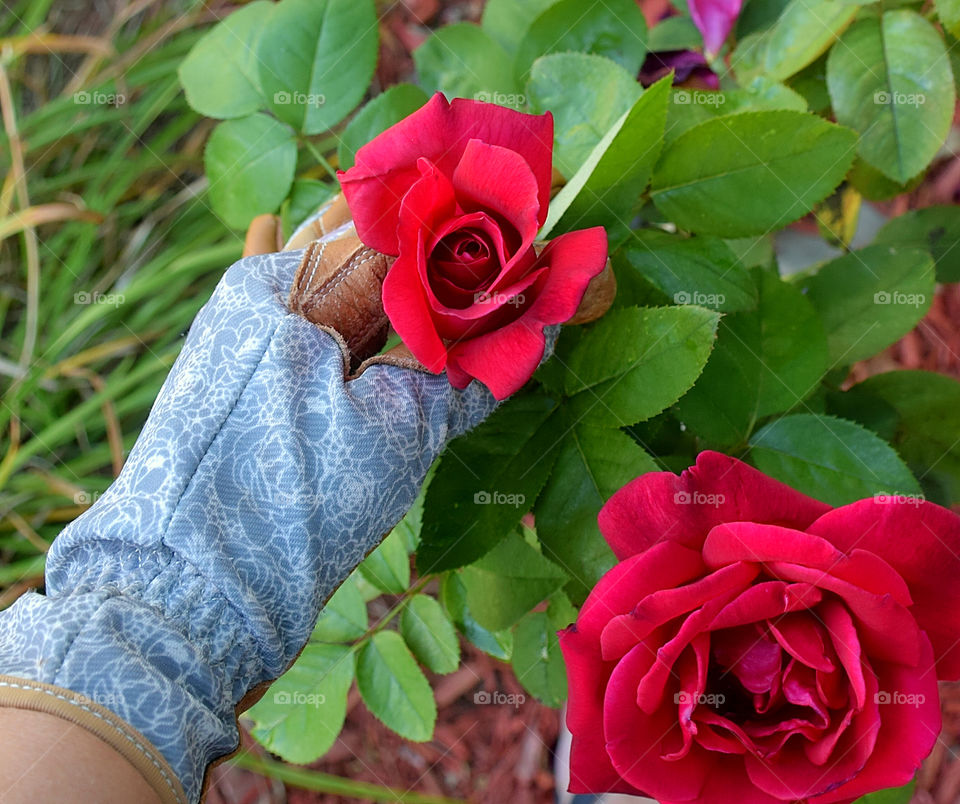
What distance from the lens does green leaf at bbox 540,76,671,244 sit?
50 cm

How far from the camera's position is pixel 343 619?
2.50 feet

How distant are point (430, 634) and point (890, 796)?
378 millimetres

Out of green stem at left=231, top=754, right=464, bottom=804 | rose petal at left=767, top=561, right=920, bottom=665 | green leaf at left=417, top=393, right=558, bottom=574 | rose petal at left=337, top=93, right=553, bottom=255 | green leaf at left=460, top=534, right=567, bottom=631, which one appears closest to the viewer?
rose petal at left=767, top=561, right=920, bottom=665

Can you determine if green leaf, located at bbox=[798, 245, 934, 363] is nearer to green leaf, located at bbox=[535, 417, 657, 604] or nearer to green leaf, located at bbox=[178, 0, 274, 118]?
green leaf, located at bbox=[535, 417, 657, 604]

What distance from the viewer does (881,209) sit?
122 centimetres

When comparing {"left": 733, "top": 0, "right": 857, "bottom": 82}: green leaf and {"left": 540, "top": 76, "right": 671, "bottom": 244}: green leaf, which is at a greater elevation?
{"left": 540, "top": 76, "right": 671, "bottom": 244}: green leaf

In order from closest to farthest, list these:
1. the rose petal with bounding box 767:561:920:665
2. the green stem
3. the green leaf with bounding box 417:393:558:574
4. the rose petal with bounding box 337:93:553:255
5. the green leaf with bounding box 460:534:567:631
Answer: the rose petal with bounding box 767:561:920:665 < the rose petal with bounding box 337:93:553:255 < the green leaf with bounding box 417:393:558:574 < the green leaf with bounding box 460:534:567:631 < the green stem

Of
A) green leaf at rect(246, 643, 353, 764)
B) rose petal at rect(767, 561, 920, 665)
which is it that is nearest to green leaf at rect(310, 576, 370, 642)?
green leaf at rect(246, 643, 353, 764)

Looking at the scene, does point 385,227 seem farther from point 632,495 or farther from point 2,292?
point 2,292

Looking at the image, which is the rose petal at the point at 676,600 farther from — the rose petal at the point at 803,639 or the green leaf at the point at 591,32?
the green leaf at the point at 591,32

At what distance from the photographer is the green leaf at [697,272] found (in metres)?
0.56

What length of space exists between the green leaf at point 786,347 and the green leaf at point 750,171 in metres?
0.07

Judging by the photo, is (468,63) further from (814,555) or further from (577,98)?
(814,555)

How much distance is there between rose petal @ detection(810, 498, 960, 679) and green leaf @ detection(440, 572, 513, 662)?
0.40 meters
